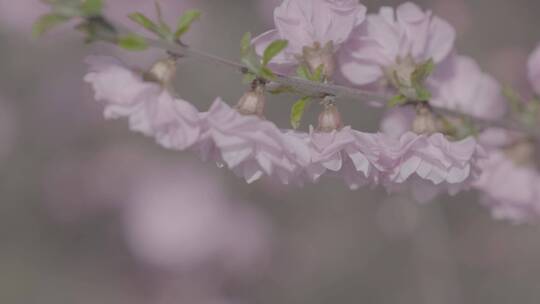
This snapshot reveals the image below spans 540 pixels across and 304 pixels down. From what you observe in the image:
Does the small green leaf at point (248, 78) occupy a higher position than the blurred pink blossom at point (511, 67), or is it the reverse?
the small green leaf at point (248, 78)

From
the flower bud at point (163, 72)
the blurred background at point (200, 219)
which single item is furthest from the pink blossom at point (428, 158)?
the blurred background at point (200, 219)

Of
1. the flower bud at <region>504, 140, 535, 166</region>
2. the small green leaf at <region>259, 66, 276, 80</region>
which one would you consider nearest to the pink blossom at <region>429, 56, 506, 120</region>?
the flower bud at <region>504, 140, 535, 166</region>

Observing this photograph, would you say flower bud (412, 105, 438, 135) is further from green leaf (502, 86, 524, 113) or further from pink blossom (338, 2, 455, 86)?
green leaf (502, 86, 524, 113)

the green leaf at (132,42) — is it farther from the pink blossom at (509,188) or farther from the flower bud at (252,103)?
the pink blossom at (509,188)

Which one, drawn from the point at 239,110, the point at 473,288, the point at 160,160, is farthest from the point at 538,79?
the point at 160,160

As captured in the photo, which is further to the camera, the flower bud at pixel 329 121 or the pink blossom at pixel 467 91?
the pink blossom at pixel 467 91

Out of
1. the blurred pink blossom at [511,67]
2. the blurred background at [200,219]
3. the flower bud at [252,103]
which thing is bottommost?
the blurred background at [200,219]

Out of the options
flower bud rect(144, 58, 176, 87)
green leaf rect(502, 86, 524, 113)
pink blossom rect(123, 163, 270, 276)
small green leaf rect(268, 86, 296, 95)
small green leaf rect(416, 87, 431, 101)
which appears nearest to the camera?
flower bud rect(144, 58, 176, 87)
